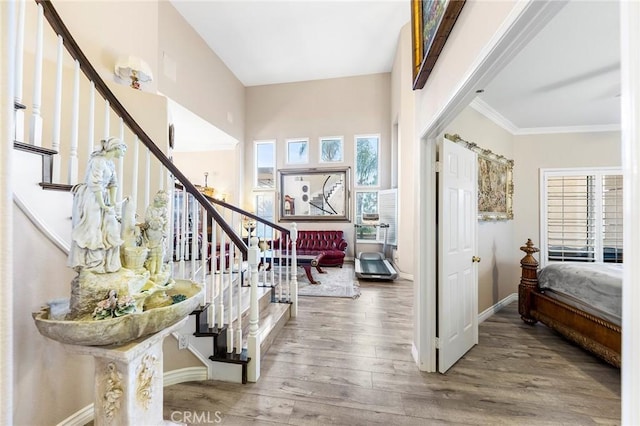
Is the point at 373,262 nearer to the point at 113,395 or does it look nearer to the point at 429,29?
the point at 429,29

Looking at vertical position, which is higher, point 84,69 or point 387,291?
point 84,69

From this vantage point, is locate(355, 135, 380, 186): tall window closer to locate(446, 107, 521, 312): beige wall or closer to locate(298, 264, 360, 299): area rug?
locate(298, 264, 360, 299): area rug

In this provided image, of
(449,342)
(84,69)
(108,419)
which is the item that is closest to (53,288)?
(108,419)

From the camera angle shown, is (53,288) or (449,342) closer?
(53,288)

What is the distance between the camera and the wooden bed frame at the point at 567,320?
2.09 metres

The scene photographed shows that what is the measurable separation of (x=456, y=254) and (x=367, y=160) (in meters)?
4.47

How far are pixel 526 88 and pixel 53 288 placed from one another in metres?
4.33

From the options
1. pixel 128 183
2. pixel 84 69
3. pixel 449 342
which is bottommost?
pixel 449 342

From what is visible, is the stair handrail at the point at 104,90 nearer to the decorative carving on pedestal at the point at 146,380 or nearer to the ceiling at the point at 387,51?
the decorative carving on pedestal at the point at 146,380

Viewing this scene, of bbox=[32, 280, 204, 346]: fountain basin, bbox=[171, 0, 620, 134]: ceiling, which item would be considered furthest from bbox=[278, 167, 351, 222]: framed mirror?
bbox=[32, 280, 204, 346]: fountain basin

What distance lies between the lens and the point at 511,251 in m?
3.70

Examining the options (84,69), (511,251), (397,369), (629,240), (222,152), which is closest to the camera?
(629,240)

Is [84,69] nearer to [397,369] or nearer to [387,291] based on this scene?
[397,369]

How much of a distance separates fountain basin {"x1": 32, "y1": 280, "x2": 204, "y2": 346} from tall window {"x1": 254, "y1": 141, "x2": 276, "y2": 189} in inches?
222
